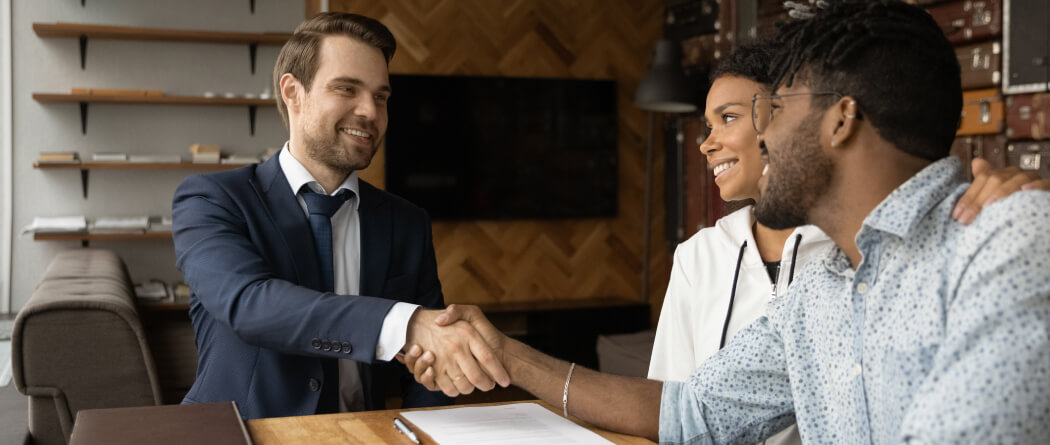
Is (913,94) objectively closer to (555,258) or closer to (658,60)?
(658,60)

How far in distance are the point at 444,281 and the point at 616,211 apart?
119 centimetres

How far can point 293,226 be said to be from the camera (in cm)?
185

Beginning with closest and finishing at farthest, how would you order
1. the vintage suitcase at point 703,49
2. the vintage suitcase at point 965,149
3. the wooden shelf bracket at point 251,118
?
the vintage suitcase at point 965,149 < the wooden shelf bracket at point 251,118 < the vintage suitcase at point 703,49

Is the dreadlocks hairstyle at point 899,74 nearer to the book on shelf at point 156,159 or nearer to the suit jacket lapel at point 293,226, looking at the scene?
the suit jacket lapel at point 293,226

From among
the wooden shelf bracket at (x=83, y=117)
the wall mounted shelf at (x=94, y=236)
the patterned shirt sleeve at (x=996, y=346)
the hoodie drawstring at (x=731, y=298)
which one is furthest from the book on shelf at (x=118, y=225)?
the patterned shirt sleeve at (x=996, y=346)

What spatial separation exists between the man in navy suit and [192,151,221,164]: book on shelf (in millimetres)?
2736

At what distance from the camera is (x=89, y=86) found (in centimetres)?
469

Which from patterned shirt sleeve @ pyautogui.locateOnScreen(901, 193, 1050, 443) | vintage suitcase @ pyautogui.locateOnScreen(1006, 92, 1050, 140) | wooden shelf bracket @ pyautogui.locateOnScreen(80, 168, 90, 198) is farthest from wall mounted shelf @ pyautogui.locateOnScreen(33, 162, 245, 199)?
patterned shirt sleeve @ pyautogui.locateOnScreen(901, 193, 1050, 443)

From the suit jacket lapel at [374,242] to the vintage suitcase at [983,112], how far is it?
2.64m

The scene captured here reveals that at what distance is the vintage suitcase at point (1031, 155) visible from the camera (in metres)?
3.32

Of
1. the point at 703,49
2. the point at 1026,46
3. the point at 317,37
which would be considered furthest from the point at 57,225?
the point at 1026,46

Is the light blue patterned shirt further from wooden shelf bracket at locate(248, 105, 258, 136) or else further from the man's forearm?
wooden shelf bracket at locate(248, 105, 258, 136)

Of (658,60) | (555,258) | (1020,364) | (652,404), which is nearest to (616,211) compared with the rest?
(555,258)

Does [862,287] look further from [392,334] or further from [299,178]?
[299,178]
